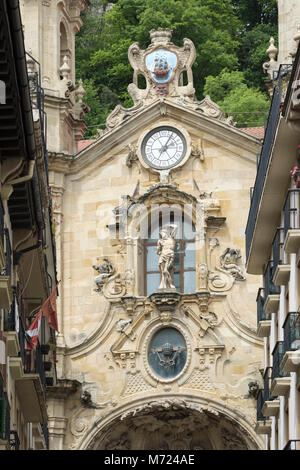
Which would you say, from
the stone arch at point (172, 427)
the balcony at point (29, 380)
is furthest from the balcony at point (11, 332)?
the stone arch at point (172, 427)

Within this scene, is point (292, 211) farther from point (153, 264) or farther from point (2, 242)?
point (153, 264)

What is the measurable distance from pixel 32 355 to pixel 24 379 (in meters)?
0.62

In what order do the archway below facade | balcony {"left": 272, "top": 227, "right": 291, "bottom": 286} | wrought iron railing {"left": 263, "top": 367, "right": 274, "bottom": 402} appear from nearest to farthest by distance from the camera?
balcony {"left": 272, "top": 227, "right": 291, "bottom": 286}, wrought iron railing {"left": 263, "top": 367, "right": 274, "bottom": 402}, the archway below facade

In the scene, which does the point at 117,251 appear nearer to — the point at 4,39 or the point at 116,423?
the point at 116,423

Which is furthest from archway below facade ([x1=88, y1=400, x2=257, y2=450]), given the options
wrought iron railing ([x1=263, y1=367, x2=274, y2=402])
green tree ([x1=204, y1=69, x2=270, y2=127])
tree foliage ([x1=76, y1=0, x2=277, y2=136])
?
tree foliage ([x1=76, y1=0, x2=277, y2=136])

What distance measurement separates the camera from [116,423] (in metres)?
51.5

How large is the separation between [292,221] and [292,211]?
288 mm

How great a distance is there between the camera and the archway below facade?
51.1m

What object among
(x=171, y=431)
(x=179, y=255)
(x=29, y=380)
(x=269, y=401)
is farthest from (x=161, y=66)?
(x=29, y=380)

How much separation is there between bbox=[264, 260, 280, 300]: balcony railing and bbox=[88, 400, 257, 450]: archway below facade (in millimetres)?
12672

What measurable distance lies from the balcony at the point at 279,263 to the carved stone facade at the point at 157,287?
14.8m

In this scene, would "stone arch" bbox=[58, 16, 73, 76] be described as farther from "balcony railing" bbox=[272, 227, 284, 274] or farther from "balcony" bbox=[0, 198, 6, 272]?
"balcony" bbox=[0, 198, 6, 272]

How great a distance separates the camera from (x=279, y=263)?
34.6 m

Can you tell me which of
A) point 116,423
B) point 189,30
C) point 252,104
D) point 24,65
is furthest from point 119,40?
point 24,65
